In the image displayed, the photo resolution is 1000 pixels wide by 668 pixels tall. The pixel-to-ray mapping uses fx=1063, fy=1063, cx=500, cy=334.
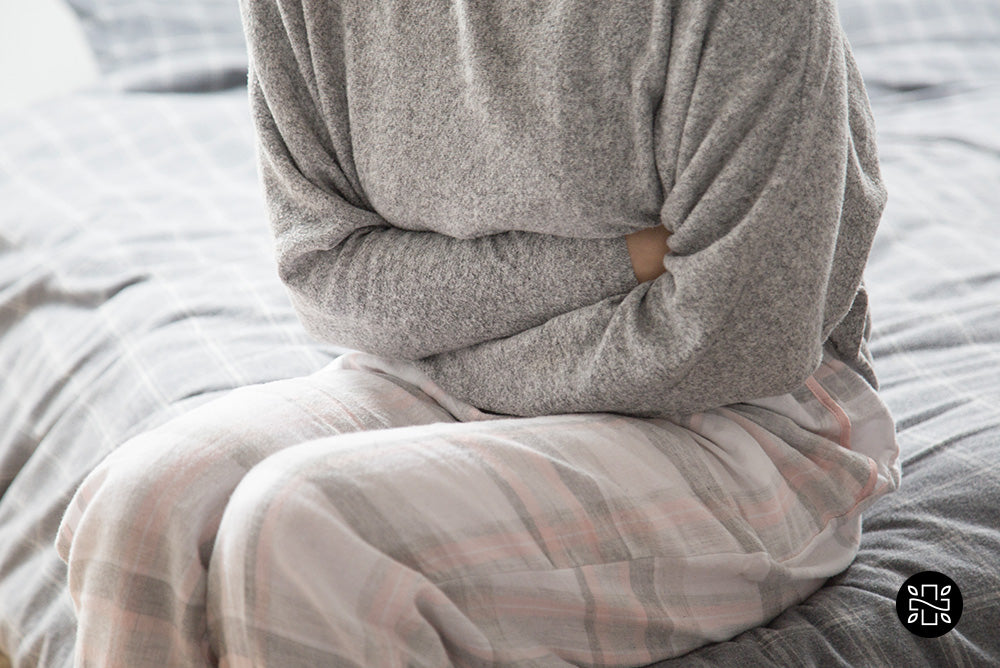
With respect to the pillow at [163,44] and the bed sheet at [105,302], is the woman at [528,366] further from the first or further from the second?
the pillow at [163,44]

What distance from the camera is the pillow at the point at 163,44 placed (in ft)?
6.98

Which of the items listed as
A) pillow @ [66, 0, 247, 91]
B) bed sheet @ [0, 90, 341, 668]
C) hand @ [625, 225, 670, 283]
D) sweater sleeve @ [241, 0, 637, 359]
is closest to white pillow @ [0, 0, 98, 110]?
pillow @ [66, 0, 247, 91]

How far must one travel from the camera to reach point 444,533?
742mm

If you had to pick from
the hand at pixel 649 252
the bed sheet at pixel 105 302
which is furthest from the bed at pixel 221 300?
the hand at pixel 649 252

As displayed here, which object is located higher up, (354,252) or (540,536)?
(354,252)

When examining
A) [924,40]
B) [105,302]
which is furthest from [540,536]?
[924,40]

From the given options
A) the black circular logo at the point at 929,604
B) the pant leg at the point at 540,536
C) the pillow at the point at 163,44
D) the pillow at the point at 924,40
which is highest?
the pillow at the point at 163,44

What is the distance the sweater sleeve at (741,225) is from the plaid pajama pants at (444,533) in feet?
0.20

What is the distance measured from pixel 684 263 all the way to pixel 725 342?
69 mm

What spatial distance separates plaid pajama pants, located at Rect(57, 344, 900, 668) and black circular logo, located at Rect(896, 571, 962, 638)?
0.06 m

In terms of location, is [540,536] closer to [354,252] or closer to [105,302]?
[354,252]

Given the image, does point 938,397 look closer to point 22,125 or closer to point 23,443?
point 23,443

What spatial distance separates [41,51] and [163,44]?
26cm

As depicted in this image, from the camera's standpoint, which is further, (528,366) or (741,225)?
(528,366)
